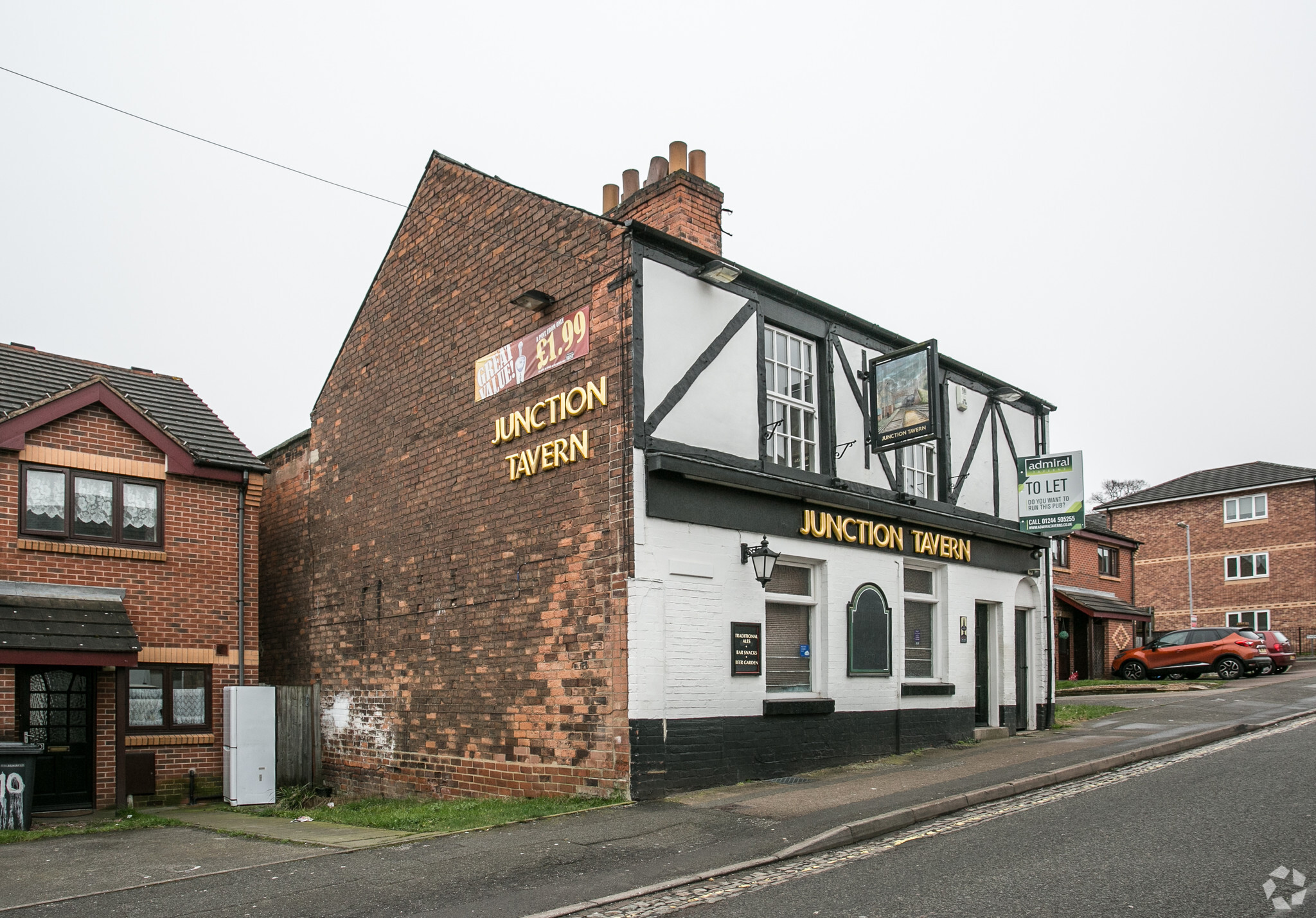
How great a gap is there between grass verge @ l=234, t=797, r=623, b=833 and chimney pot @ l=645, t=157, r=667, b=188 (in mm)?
7994

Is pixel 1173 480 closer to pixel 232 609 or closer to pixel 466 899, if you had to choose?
pixel 232 609

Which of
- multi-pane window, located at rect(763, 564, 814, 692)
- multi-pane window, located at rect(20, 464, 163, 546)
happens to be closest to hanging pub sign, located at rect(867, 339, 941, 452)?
multi-pane window, located at rect(763, 564, 814, 692)

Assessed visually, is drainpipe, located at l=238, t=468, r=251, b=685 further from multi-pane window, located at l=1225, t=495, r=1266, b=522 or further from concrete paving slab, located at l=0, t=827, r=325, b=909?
multi-pane window, located at l=1225, t=495, r=1266, b=522

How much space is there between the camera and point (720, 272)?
12.2m

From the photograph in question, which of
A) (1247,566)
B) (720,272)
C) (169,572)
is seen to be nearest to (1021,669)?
(720,272)

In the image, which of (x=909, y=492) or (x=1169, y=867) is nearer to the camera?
(x=1169, y=867)

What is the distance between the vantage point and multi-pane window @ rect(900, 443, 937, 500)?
1566 centimetres

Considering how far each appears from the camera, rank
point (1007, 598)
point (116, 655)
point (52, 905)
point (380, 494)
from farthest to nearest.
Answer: point (1007, 598), point (380, 494), point (116, 655), point (52, 905)

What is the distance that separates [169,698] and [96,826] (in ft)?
10.5

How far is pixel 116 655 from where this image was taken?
1346 centimetres

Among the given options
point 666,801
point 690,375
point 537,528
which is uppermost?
point 690,375

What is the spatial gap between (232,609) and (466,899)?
1017 centimetres

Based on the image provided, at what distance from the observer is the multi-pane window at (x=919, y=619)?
15.3 m

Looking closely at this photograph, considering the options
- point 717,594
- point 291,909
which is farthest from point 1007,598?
point 291,909
